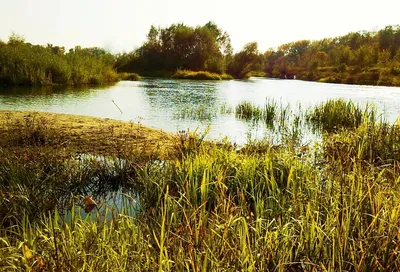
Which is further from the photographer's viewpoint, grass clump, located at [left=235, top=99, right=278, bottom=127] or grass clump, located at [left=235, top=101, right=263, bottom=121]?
grass clump, located at [left=235, top=101, right=263, bottom=121]

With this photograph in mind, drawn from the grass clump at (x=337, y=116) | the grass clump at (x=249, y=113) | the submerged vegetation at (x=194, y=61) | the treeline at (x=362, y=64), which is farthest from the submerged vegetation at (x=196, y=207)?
the submerged vegetation at (x=194, y=61)

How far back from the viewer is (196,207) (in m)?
3.20

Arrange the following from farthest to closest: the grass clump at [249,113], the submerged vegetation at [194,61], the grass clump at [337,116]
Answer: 1. the submerged vegetation at [194,61]
2. the grass clump at [249,113]
3. the grass clump at [337,116]

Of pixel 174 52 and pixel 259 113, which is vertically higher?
pixel 174 52

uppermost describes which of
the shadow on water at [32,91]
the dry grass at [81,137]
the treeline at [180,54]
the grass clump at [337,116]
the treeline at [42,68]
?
the treeline at [180,54]

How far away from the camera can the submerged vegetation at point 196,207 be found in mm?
2045

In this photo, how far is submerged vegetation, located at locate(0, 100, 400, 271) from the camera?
2045 millimetres

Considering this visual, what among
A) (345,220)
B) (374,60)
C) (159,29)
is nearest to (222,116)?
(345,220)

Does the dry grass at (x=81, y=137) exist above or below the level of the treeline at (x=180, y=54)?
below

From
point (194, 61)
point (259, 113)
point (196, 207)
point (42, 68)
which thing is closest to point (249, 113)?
point (259, 113)

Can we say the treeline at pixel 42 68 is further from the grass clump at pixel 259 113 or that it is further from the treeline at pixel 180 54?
the treeline at pixel 180 54

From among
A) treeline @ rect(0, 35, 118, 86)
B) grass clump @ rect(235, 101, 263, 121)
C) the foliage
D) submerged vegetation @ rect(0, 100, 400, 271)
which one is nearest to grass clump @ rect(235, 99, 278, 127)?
grass clump @ rect(235, 101, 263, 121)

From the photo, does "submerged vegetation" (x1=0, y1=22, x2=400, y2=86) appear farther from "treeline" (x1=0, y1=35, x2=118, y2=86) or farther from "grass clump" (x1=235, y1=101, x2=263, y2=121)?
"grass clump" (x1=235, y1=101, x2=263, y2=121)

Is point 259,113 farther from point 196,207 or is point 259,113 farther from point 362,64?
point 362,64
